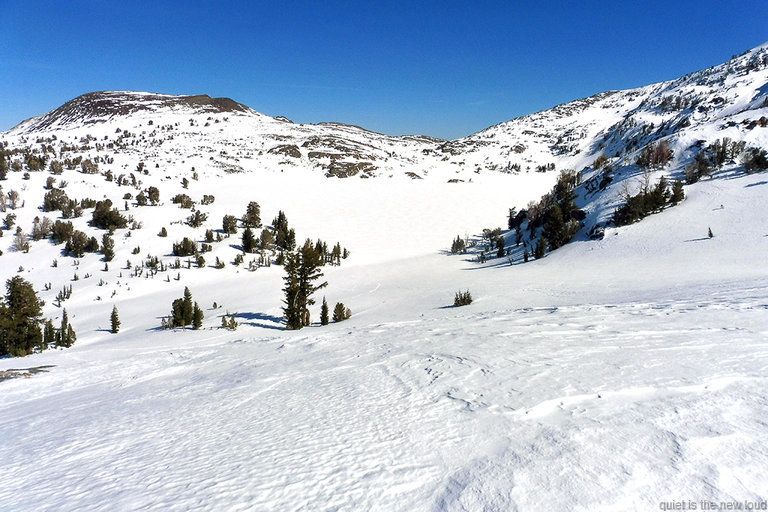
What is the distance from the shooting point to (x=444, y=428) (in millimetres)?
4180

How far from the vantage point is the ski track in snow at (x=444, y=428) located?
3055mm

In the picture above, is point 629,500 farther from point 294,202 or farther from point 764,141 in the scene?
point 294,202

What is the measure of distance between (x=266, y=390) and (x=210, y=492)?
3165 millimetres

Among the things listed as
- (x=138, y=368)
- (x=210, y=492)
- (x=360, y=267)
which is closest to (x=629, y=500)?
(x=210, y=492)

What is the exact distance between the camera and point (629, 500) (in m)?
2.72

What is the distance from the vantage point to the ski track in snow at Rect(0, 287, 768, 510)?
3055mm

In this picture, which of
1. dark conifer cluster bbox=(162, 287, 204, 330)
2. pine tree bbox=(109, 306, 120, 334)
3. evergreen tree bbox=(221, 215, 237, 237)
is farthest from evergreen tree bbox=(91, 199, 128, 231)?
dark conifer cluster bbox=(162, 287, 204, 330)

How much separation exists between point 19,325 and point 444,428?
20.5 metres

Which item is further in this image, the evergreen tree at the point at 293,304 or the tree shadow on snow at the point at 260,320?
the tree shadow on snow at the point at 260,320

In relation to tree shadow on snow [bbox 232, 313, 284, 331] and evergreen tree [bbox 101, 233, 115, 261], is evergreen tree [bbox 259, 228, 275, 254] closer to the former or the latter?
evergreen tree [bbox 101, 233, 115, 261]

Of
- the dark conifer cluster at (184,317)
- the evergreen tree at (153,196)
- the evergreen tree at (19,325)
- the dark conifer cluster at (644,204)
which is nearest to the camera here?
the evergreen tree at (19,325)

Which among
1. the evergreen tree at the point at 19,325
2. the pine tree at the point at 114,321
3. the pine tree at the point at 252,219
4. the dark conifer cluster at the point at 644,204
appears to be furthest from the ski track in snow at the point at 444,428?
the pine tree at the point at 252,219

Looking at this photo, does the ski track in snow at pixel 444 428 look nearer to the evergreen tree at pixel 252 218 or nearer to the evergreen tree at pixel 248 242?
the evergreen tree at pixel 248 242

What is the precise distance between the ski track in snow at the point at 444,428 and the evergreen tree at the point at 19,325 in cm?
1071
